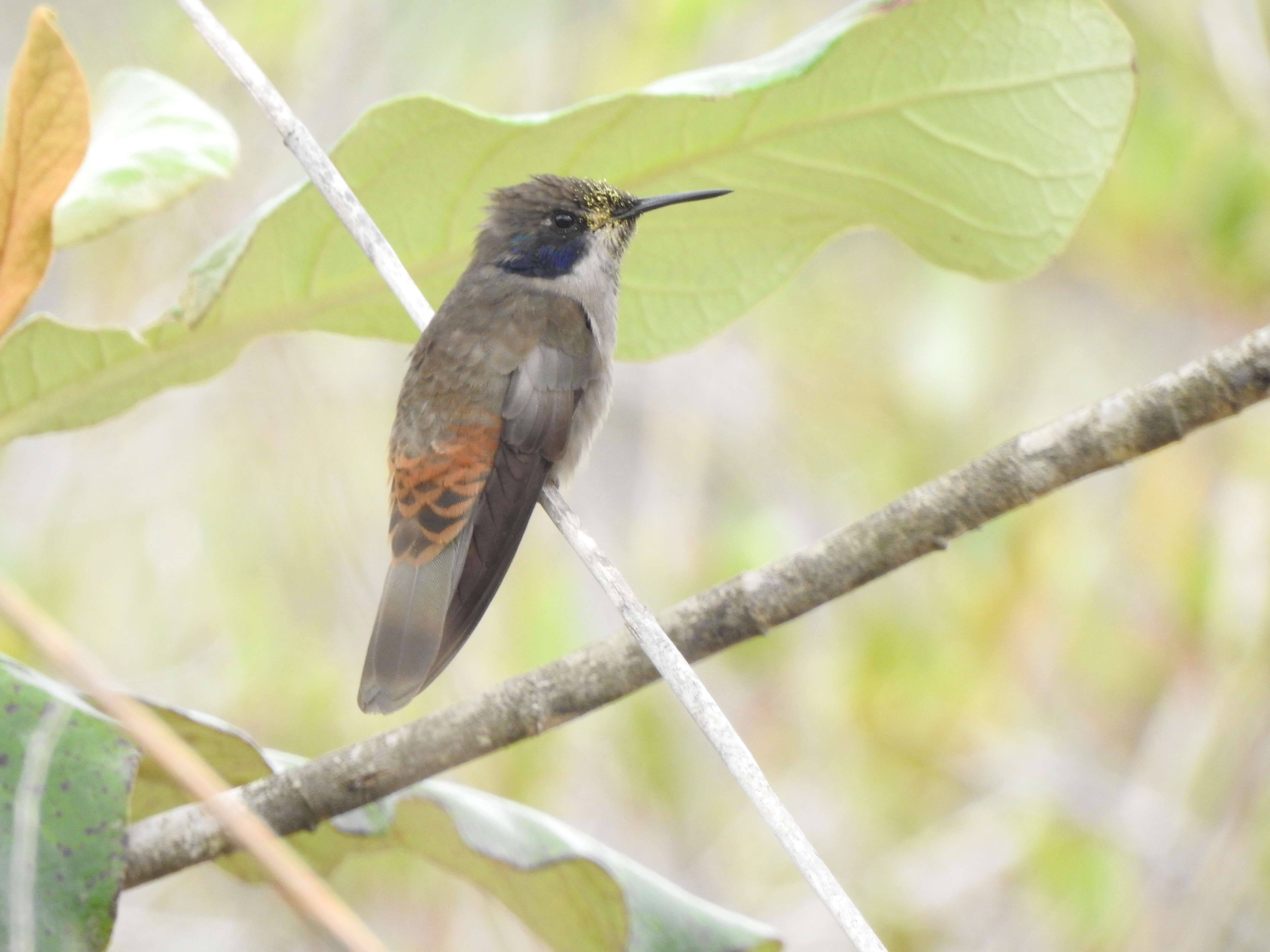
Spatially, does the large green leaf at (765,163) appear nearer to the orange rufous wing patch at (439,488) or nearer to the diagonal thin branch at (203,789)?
the orange rufous wing patch at (439,488)

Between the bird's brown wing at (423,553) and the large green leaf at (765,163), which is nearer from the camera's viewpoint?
the large green leaf at (765,163)

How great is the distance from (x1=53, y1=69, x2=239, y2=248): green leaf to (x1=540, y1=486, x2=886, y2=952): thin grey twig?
2.47 feet

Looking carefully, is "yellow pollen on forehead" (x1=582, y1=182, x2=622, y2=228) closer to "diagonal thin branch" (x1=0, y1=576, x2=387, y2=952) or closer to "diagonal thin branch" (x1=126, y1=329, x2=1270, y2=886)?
"diagonal thin branch" (x1=126, y1=329, x2=1270, y2=886)

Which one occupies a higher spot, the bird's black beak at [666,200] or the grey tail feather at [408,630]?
the bird's black beak at [666,200]

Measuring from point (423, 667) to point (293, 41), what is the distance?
3.67 metres

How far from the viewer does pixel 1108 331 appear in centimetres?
584

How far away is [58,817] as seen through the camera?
4.75 feet

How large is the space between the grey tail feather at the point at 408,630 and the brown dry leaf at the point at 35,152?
28.9 inches

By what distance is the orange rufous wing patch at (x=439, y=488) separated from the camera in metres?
2.29

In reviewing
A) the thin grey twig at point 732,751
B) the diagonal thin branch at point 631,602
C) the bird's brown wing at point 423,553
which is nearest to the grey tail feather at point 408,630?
the bird's brown wing at point 423,553

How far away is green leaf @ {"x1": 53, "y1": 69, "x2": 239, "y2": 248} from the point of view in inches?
66.1

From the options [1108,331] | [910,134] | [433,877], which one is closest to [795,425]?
[1108,331]

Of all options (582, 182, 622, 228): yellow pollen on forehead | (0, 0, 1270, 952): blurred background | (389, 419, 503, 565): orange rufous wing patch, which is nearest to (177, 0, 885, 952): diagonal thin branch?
(389, 419, 503, 565): orange rufous wing patch

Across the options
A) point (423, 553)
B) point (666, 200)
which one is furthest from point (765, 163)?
point (423, 553)
